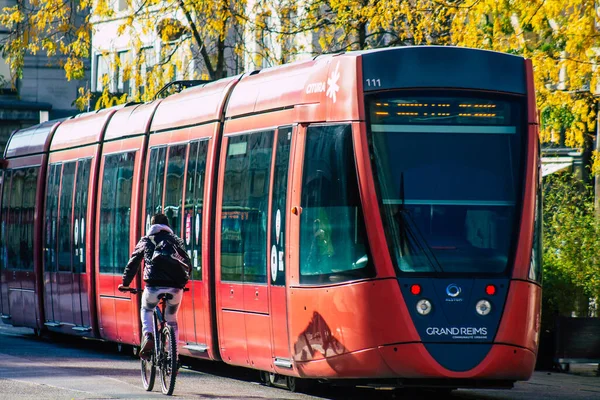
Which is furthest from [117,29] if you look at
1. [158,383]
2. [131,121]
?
[158,383]

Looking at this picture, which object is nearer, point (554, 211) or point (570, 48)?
point (570, 48)

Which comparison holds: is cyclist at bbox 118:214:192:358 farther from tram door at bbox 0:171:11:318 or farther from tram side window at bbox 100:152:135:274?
tram door at bbox 0:171:11:318

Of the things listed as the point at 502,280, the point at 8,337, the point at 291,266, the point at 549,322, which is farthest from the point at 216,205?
the point at 8,337

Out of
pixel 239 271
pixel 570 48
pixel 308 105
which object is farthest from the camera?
pixel 570 48

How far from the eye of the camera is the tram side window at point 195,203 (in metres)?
16.2

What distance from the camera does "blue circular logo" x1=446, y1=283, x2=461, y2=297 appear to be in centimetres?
1270

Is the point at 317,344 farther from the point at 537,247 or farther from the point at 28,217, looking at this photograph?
the point at 28,217

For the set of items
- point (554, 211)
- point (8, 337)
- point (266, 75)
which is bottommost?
point (8, 337)

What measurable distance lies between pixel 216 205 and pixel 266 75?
5.18 feet

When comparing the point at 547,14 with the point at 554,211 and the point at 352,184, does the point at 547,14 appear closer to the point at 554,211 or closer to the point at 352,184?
the point at 554,211

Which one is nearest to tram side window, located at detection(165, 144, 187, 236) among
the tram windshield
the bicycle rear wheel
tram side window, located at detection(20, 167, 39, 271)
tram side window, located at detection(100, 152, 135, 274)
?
tram side window, located at detection(100, 152, 135, 274)

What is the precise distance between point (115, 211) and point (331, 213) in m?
7.01

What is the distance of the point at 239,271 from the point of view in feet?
49.5

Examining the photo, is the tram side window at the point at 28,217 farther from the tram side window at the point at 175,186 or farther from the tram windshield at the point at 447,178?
the tram windshield at the point at 447,178
